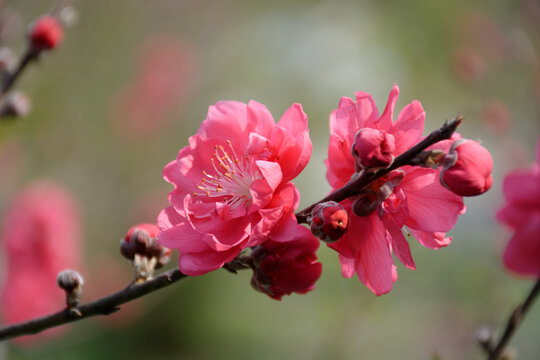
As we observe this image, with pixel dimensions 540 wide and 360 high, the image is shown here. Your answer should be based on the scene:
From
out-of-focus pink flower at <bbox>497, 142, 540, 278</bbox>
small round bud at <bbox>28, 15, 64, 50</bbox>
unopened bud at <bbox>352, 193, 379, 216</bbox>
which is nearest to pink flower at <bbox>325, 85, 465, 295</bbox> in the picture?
unopened bud at <bbox>352, 193, 379, 216</bbox>

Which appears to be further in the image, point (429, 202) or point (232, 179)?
point (232, 179)

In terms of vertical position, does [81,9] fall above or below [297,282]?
above

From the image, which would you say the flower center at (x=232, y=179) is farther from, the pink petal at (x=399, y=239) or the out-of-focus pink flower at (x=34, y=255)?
the out-of-focus pink flower at (x=34, y=255)

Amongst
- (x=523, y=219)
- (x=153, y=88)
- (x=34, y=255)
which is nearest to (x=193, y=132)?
(x=153, y=88)

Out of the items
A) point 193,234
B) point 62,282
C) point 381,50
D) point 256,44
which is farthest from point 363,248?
point 381,50

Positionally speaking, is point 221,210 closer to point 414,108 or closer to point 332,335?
point 414,108

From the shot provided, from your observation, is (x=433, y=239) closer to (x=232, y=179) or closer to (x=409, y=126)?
(x=409, y=126)

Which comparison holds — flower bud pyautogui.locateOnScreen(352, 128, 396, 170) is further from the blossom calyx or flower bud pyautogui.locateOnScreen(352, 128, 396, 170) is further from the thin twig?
the thin twig
